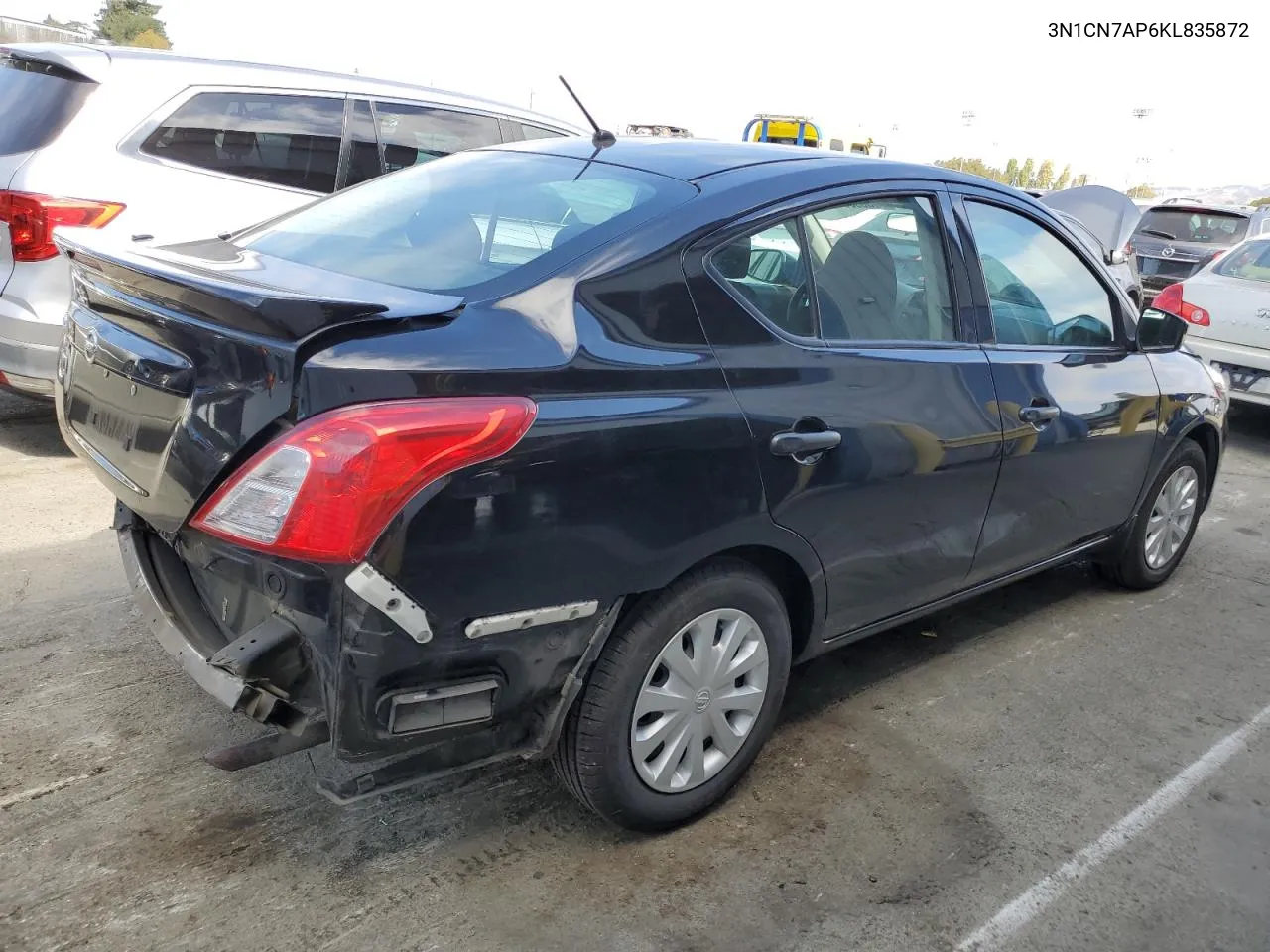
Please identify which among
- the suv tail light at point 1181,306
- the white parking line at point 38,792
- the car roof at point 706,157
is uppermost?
the car roof at point 706,157

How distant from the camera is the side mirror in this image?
396 centimetres

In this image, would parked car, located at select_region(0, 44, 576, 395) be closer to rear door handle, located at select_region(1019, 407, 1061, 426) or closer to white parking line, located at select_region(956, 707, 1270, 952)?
rear door handle, located at select_region(1019, 407, 1061, 426)

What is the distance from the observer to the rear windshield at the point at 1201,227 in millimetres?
13531

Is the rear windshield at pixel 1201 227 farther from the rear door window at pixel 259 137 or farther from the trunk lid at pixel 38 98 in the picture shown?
the trunk lid at pixel 38 98

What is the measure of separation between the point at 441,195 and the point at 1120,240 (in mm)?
9702

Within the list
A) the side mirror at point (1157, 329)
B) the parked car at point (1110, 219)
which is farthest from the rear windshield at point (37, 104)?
the parked car at point (1110, 219)

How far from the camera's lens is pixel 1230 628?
14.0ft

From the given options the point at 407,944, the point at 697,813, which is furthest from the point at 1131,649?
the point at 407,944

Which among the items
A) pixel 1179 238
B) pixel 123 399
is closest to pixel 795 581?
pixel 123 399

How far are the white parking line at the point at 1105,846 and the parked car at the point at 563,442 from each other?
0.72 metres

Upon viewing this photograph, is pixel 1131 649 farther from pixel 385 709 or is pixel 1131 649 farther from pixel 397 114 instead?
pixel 397 114

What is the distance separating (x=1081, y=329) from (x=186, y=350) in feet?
9.86

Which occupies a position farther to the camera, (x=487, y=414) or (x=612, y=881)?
(x=612, y=881)

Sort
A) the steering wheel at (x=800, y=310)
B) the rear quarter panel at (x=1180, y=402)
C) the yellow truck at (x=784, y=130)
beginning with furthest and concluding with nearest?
the yellow truck at (x=784, y=130) < the rear quarter panel at (x=1180, y=402) < the steering wheel at (x=800, y=310)
